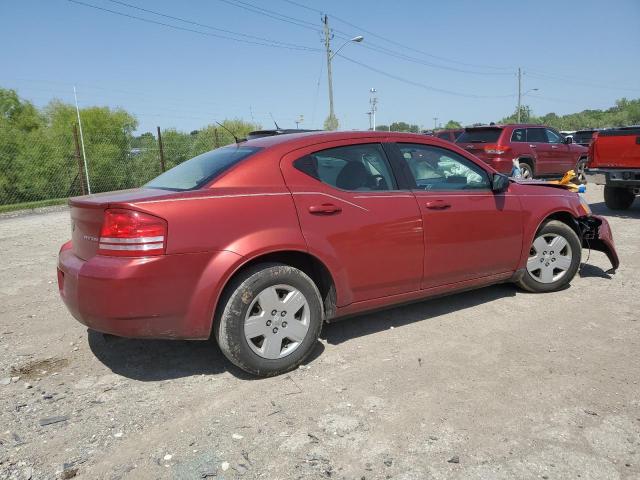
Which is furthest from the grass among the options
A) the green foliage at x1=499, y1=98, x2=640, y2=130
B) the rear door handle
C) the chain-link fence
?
the green foliage at x1=499, y1=98, x2=640, y2=130

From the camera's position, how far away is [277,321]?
3.34m

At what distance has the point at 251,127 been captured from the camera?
93.7 ft

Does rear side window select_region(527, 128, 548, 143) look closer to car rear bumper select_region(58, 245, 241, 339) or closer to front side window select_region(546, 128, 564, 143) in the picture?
front side window select_region(546, 128, 564, 143)

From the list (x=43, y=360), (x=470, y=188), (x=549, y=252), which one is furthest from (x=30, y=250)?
(x=549, y=252)

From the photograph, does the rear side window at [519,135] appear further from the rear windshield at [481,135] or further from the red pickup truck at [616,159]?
the red pickup truck at [616,159]

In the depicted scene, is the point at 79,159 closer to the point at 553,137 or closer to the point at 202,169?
the point at 202,169

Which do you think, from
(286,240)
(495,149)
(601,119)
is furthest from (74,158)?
(601,119)

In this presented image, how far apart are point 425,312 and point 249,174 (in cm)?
216

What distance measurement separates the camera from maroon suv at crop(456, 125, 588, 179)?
500 inches

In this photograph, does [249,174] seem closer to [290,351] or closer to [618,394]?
[290,351]

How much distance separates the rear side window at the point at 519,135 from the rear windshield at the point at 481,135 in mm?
434

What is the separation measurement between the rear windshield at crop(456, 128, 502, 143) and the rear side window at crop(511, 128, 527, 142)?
0.43 metres

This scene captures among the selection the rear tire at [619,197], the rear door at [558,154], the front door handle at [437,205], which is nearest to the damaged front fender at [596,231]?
the front door handle at [437,205]

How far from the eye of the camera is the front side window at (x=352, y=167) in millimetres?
3623
